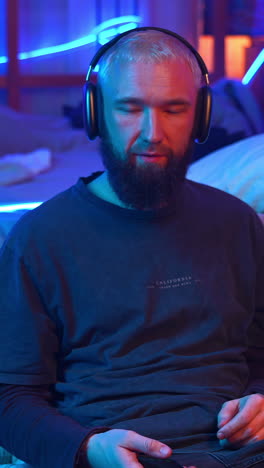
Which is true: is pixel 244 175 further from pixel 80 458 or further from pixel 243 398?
pixel 80 458

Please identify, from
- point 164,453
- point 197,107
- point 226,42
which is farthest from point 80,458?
point 226,42

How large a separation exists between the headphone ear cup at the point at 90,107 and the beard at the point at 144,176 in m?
0.02

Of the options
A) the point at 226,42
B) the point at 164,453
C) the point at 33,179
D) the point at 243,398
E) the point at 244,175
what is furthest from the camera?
the point at 226,42

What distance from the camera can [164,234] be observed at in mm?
1114

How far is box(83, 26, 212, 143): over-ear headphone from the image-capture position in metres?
1.11

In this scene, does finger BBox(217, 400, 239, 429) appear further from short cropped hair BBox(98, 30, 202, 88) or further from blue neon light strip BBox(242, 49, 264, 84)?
blue neon light strip BBox(242, 49, 264, 84)

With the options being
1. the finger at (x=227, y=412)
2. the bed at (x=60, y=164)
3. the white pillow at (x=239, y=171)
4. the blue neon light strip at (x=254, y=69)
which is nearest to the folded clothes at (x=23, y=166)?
the bed at (x=60, y=164)

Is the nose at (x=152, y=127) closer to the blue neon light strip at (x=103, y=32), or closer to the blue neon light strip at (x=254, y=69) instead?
the blue neon light strip at (x=254, y=69)

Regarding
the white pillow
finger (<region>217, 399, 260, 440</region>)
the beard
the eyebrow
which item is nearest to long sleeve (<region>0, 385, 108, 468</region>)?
finger (<region>217, 399, 260, 440</region>)

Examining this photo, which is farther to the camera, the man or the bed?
the bed

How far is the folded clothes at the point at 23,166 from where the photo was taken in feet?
8.11

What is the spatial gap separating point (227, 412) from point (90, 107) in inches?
18.7

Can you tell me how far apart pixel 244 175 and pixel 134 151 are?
564 millimetres

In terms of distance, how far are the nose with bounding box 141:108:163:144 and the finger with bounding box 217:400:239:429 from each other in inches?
14.7
